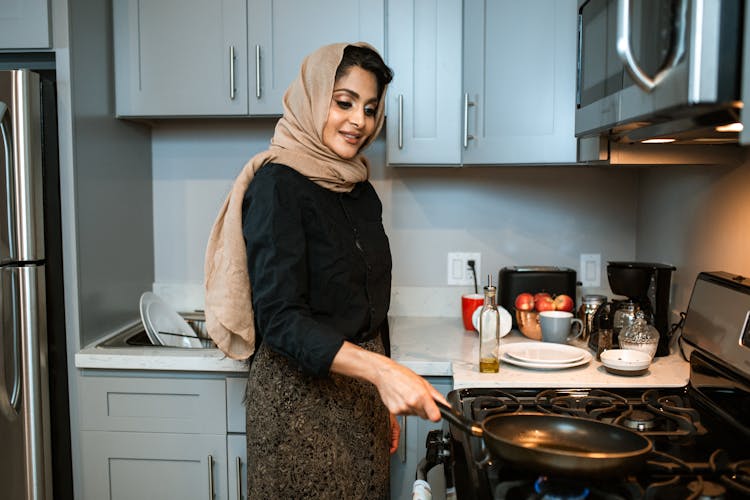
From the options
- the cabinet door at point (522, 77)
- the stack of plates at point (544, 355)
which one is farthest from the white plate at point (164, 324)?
the cabinet door at point (522, 77)

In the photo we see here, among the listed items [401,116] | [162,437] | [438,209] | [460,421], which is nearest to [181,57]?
[401,116]

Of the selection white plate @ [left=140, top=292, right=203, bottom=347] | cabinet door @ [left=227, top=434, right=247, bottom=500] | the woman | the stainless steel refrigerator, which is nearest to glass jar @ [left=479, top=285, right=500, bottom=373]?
the woman

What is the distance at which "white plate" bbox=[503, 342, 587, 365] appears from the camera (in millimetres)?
1771

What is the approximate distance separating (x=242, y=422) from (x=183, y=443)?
18 cm

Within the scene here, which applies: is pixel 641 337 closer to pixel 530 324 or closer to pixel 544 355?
pixel 544 355

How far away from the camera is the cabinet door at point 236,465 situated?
1.91m

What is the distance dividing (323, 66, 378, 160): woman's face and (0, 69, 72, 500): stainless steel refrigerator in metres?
0.86

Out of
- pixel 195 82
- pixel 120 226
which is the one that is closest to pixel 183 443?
pixel 120 226

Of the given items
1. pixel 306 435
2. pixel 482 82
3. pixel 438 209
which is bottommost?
pixel 306 435

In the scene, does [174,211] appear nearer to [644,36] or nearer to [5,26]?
[5,26]

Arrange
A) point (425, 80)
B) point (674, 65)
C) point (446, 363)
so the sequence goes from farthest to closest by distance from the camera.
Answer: point (425, 80)
point (446, 363)
point (674, 65)

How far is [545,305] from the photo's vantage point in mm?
2086

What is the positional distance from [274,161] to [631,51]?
2.68 feet

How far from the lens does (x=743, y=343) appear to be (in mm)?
1337
